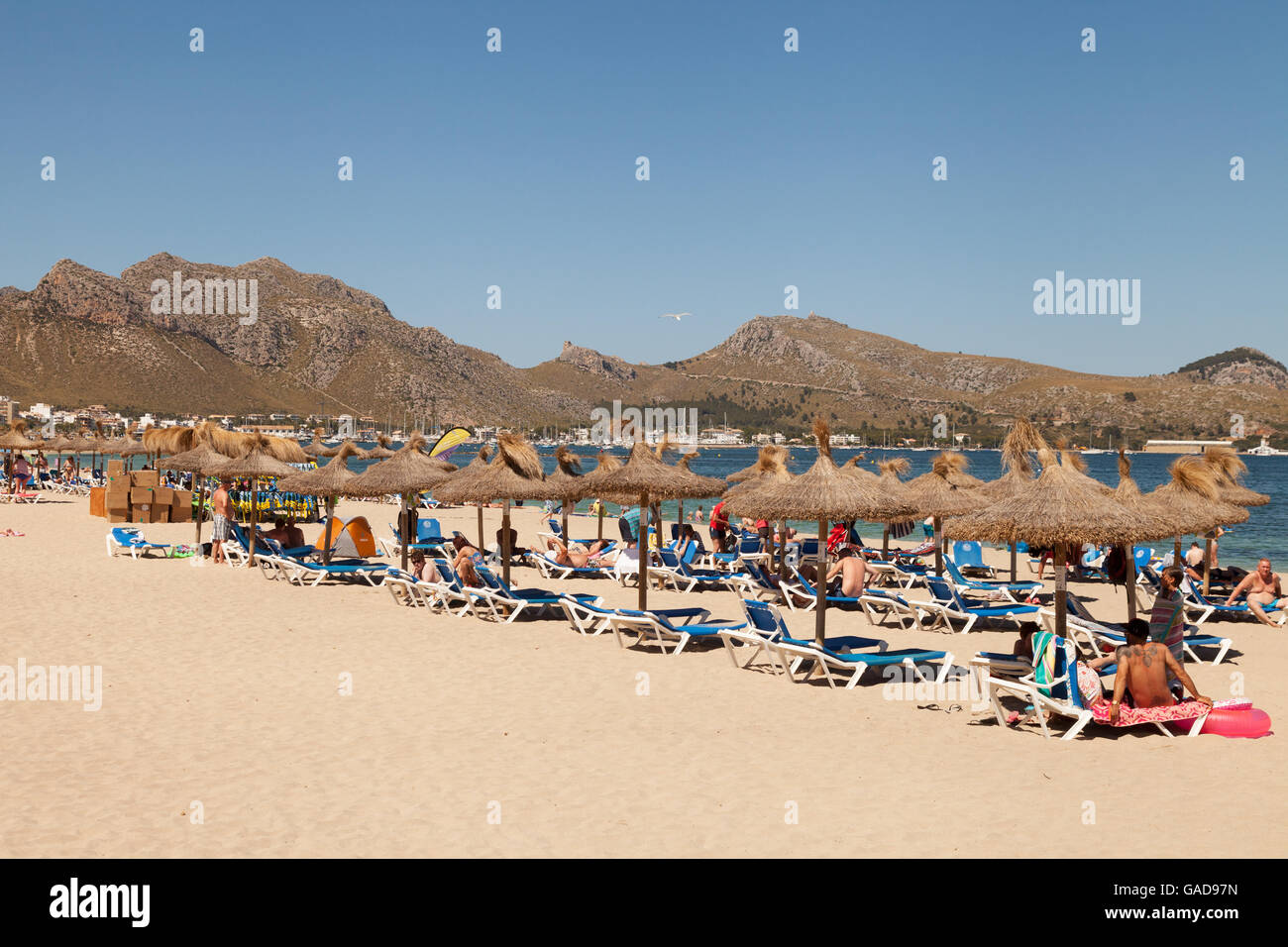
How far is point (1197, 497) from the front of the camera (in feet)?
39.1

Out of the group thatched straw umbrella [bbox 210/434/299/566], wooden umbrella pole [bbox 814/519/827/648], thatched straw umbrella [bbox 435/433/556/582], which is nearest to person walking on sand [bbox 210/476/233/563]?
thatched straw umbrella [bbox 210/434/299/566]

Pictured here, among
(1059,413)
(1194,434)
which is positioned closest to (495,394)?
(1059,413)

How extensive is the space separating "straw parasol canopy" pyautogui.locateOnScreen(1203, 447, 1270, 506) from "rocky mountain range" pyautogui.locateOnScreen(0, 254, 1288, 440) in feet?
322

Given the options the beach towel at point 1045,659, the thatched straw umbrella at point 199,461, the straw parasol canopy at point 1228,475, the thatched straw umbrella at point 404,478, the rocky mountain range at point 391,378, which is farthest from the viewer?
the rocky mountain range at point 391,378

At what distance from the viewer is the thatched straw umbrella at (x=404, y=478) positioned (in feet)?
47.5

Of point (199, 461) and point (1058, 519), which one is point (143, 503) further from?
point (1058, 519)

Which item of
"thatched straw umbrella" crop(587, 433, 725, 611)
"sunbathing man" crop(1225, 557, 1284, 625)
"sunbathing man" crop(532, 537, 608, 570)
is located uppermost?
"thatched straw umbrella" crop(587, 433, 725, 611)

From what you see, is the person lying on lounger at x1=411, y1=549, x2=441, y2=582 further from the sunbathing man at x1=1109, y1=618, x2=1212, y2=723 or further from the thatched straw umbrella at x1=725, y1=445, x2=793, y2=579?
the sunbathing man at x1=1109, y1=618, x2=1212, y2=723

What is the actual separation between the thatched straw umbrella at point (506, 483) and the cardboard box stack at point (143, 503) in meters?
13.6

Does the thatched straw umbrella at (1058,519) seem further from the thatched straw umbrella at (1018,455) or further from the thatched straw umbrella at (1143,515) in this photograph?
the thatched straw umbrella at (1018,455)

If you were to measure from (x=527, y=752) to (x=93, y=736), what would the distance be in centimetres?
291

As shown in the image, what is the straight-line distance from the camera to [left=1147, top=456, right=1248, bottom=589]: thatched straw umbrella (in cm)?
1106

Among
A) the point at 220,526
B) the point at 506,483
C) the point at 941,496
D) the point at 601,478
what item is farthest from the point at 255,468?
the point at 941,496

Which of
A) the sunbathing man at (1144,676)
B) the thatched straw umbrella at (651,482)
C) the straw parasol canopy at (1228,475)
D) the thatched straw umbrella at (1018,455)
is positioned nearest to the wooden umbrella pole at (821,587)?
the thatched straw umbrella at (1018,455)
